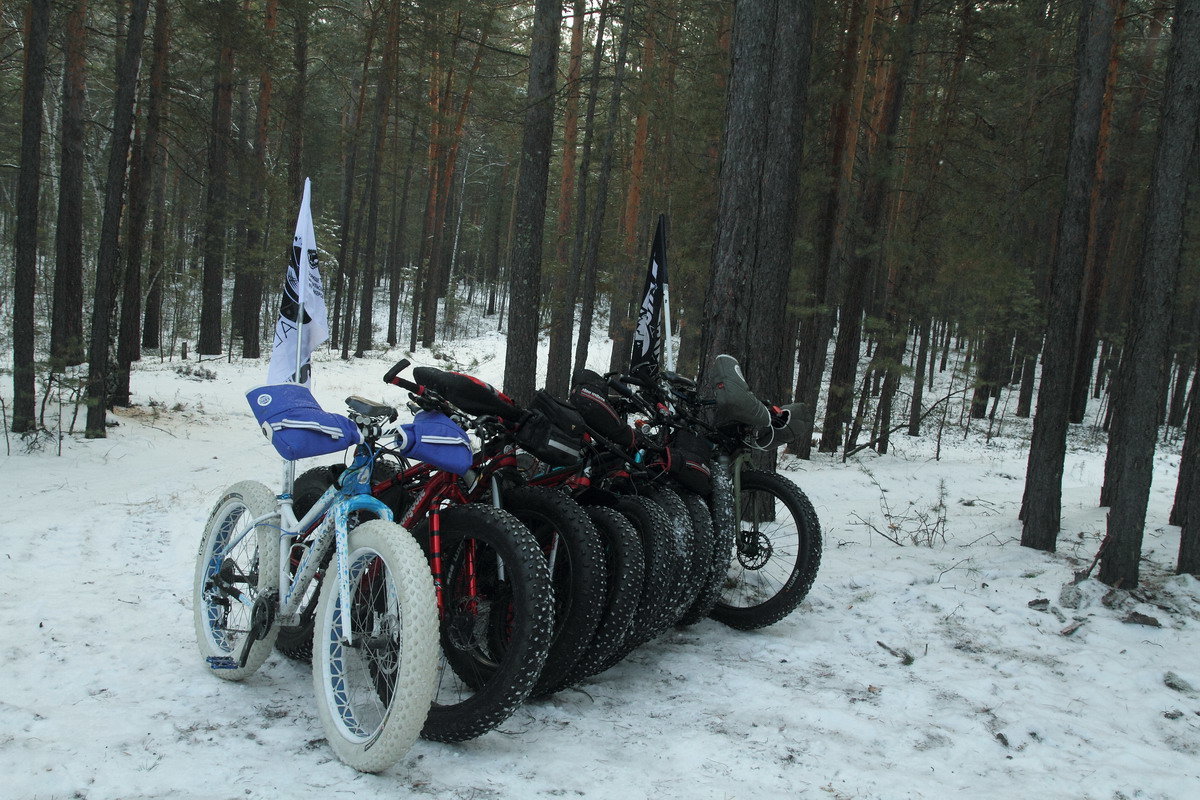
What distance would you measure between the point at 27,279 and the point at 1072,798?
10.7 metres

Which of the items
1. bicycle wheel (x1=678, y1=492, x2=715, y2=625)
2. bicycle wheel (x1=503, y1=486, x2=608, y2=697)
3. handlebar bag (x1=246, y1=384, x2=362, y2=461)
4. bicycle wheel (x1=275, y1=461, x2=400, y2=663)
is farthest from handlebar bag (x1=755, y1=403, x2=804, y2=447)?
handlebar bag (x1=246, y1=384, x2=362, y2=461)

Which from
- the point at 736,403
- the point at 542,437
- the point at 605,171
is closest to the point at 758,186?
the point at 736,403

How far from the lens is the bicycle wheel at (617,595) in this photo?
3.18 meters

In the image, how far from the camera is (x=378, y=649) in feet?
8.62

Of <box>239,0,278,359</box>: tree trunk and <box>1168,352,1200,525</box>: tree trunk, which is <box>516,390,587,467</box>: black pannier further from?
<box>239,0,278,359</box>: tree trunk

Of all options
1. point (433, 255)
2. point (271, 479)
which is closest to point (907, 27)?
Result: point (271, 479)

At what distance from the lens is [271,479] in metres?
8.46

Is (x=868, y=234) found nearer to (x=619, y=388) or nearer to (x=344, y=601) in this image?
(x=619, y=388)

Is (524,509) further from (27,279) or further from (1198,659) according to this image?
(27,279)

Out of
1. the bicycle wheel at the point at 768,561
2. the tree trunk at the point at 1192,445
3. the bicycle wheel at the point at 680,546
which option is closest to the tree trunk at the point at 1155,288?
the tree trunk at the point at 1192,445

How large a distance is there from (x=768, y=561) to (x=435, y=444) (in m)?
2.77

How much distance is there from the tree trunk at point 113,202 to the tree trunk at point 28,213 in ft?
2.10

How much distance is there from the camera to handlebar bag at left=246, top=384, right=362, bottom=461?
296 cm

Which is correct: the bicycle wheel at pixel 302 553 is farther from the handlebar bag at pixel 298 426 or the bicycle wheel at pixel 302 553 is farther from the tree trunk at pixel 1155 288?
the tree trunk at pixel 1155 288
